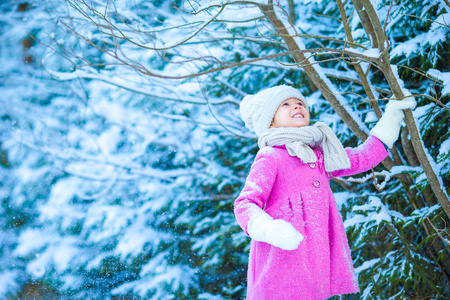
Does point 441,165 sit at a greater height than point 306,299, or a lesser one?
greater

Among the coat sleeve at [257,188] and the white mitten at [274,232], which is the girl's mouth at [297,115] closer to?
the coat sleeve at [257,188]

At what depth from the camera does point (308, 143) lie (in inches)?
50.6

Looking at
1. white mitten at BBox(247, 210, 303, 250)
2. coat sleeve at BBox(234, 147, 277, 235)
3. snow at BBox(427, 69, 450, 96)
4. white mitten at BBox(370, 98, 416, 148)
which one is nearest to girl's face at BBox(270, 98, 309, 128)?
coat sleeve at BBox(234, 147, 277, 235)

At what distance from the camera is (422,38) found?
2002 millimetres

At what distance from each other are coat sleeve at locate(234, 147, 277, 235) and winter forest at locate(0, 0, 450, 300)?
0.88 metres

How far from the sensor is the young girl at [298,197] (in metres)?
1.15

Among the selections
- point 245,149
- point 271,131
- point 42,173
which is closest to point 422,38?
point 271,131

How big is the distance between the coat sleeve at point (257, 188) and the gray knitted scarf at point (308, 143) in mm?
48

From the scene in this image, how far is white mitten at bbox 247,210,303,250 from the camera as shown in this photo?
99 cm

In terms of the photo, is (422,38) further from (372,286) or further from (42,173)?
(42,173)

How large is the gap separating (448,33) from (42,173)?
3577 millimetres

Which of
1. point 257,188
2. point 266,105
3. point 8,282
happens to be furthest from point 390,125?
point 8,282

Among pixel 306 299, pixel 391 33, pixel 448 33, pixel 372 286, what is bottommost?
pixel 306 299

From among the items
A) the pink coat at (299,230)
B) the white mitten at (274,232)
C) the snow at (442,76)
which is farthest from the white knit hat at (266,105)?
the snow at (442,76)
